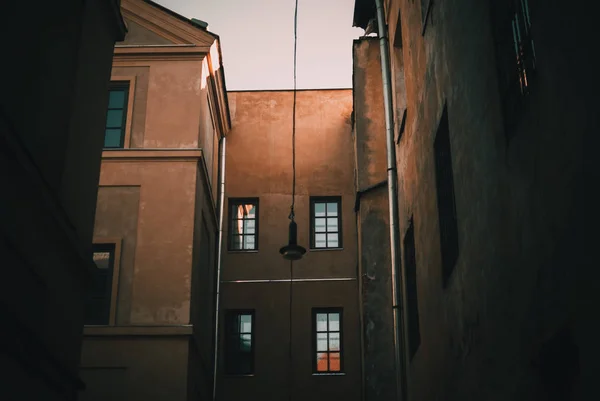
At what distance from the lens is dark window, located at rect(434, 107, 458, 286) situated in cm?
971

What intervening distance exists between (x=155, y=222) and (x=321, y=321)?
569cm

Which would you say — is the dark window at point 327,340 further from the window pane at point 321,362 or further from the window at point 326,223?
the window at point 326,223

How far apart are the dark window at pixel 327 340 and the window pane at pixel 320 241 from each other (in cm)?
177

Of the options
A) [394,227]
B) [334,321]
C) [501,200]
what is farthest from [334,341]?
[501,200]

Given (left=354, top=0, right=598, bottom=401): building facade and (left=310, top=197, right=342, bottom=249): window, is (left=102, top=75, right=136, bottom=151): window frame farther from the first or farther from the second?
(left=354, top=0, right=598, bottom=401): building facade

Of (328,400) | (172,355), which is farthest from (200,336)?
(328,400)

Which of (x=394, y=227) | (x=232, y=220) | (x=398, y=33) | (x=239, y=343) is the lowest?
(x=239, y=343)

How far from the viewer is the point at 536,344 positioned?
6008 millimetres

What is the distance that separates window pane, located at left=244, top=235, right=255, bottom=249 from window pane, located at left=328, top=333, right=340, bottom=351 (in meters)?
3.14

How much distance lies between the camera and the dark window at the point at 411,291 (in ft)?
41.6

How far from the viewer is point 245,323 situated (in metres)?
20.2

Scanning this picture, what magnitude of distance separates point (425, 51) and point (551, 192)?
6.00 metres

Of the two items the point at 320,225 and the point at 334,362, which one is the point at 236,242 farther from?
the point at 334,362

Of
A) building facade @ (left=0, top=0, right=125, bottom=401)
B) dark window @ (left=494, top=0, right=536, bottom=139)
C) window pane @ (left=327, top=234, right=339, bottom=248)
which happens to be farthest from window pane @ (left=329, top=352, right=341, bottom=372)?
dark window @ (left=494, top=0, right=536, bottom=139)
